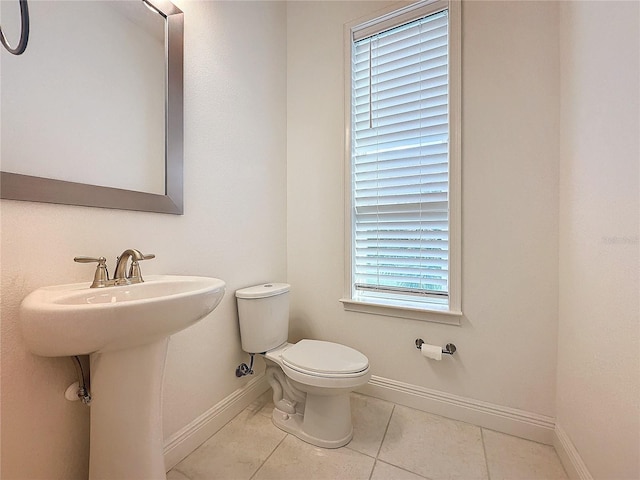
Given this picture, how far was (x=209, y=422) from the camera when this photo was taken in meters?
1.37

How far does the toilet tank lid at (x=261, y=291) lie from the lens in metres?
1.47

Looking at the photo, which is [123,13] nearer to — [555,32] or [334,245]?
[334,245]

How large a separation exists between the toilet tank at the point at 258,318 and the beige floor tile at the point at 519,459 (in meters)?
1.15

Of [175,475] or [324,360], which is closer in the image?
[175,475]

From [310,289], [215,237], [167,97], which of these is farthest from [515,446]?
[167,97]

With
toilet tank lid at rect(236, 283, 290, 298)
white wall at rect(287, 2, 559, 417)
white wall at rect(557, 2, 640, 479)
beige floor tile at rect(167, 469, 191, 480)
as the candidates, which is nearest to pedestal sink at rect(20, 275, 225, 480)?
beige floor tile at rect(167, 469, 191, 480)

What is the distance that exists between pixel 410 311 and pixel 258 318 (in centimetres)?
85

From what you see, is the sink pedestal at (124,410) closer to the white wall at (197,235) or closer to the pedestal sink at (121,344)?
the pedestal sink at (121,344)

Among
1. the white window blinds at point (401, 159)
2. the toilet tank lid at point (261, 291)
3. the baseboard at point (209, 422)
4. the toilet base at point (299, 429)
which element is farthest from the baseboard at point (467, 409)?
the toilet tank lid at point (261, 291)

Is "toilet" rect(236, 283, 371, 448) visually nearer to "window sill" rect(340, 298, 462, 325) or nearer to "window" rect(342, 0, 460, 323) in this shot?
"window sill" rect(340, 298, 462, 325)

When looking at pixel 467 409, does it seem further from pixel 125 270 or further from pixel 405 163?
pixel 125 270

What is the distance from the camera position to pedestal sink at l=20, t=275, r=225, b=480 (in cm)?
64

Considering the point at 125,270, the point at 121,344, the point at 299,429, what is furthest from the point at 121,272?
the point at 299,429

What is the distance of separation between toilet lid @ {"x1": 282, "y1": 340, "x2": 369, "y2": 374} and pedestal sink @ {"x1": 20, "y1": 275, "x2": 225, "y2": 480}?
596 millimetres
